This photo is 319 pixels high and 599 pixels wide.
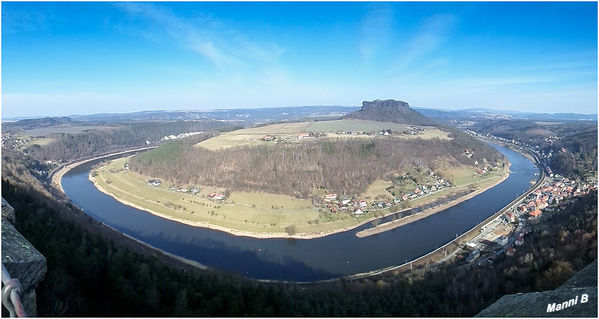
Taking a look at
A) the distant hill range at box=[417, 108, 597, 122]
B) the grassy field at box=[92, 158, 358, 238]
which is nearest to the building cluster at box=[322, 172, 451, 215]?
the grassy field at box=[92, 158, 358, 238]

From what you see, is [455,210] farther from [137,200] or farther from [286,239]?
[137,200]

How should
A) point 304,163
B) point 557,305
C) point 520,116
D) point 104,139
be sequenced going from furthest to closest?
point 520,116
point 104,139
point 304,163
point 557,305

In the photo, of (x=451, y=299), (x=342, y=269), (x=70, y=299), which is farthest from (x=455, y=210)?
(x=70, y=299)

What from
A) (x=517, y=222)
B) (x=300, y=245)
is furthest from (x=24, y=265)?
(x=517, y=222)

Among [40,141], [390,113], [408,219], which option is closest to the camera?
[408,219]

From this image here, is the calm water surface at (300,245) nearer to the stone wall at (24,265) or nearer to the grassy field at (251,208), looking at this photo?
the grassy field at (251,208)

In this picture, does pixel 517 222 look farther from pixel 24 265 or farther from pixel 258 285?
pixel 24 265

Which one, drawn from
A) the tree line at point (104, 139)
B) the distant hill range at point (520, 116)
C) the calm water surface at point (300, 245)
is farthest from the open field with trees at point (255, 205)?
the distant hill range at point (520, 116)
